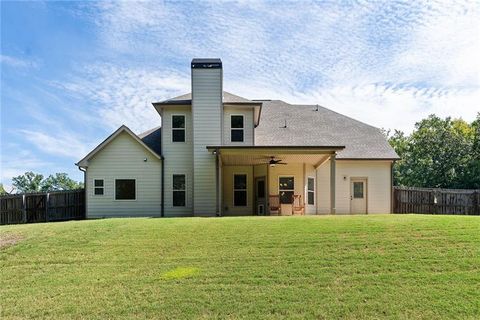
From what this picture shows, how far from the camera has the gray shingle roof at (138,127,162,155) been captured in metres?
20.6

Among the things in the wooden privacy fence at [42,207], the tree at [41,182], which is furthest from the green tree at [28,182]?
the wooden privacy fence at [42,207]

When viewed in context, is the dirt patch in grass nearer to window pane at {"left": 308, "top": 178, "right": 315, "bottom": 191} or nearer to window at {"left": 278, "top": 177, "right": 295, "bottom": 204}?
window at {"left": 278, "top": 177, "right": 295, "bottom": 204}

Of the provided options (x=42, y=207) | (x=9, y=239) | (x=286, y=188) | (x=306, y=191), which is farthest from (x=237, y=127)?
(x=9, y=239)

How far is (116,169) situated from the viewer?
64.0 ft

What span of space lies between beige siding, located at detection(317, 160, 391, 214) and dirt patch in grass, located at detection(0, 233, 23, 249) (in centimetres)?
1431

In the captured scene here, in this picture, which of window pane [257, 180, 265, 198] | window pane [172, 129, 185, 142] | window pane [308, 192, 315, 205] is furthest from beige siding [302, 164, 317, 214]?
window pane [172, 129, 185, 142]

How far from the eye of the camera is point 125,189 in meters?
19.5

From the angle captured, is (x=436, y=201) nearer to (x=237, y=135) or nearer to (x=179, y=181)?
(x=237, y=135)

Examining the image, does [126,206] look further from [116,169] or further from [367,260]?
[367,260]

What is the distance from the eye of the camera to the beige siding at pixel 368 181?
21.2 meters

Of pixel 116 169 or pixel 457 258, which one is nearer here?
pixel 457 258

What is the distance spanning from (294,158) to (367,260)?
32.7ft

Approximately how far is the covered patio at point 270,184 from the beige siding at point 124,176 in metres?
3.44

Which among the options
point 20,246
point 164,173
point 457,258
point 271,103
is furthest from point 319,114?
point 20,246
